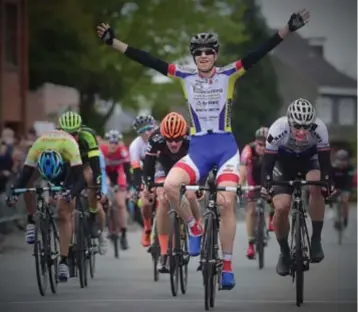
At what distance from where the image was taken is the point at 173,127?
1384 centimetres

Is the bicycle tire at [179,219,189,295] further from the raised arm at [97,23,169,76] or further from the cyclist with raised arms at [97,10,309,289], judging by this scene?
the raised arm at [97,23,169,76]

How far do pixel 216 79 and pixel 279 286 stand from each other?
297 cm

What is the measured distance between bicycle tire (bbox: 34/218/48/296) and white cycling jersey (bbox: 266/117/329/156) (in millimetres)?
2105

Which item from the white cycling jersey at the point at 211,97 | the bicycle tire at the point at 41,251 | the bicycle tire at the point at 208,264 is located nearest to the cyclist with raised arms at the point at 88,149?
the bicycle tire at the point at 41,251

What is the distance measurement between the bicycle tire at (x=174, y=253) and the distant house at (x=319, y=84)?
41.3 m

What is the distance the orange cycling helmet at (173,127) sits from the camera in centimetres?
1379

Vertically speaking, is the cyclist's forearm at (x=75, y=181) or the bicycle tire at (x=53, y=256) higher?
the cyclist's forearm at (x=75, y=181)

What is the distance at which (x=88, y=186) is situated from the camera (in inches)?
609

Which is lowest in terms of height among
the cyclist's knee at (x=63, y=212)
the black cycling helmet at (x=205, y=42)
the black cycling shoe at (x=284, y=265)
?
the black cycling shoe at (x=284, y=265)

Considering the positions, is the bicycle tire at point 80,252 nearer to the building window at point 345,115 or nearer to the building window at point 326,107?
the building window at point 345,115

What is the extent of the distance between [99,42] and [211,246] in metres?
21.7

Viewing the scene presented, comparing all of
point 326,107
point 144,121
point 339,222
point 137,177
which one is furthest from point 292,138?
point 326,107

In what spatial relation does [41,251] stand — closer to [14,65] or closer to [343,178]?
[343,178]

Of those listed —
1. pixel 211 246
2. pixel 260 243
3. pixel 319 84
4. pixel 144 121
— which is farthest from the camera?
pixel 319 84
